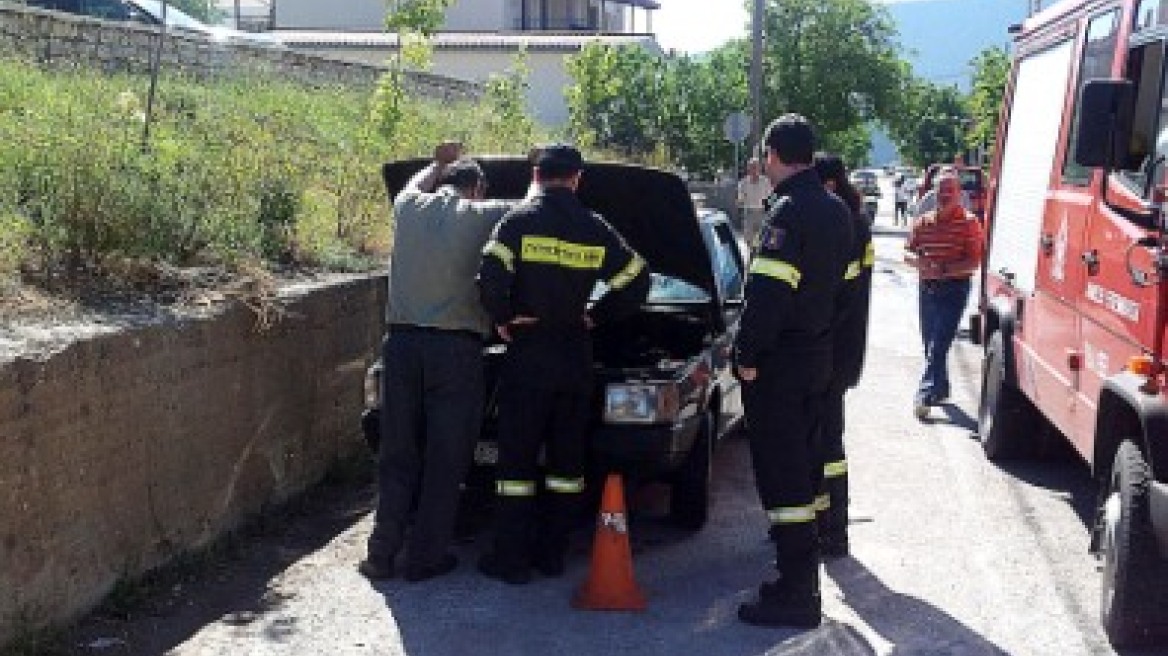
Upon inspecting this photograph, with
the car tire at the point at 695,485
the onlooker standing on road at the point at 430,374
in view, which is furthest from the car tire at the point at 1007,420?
the onlooker standing on road at the point at 430,374

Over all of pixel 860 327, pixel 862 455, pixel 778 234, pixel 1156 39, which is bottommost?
pixel 862 455

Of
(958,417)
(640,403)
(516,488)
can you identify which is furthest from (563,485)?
(958,417)

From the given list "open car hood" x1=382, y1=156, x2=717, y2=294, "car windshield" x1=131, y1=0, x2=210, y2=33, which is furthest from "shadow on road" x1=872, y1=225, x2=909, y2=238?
"open car hood" x1=382, y1=156, x2=717, y2=294

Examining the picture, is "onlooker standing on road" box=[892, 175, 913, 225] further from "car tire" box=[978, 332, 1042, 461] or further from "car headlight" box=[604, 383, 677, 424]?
"car headlight" box=[604, 383, 677, 424]

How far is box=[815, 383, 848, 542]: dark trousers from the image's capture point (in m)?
6.32

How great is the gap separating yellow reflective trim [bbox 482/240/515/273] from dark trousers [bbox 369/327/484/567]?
16.8 inches

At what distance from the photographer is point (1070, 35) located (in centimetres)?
768

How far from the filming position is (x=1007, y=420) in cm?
862

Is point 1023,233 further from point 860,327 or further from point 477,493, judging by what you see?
point 477,493

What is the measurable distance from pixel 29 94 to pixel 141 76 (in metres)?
3.59

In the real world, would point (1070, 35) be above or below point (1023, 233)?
above

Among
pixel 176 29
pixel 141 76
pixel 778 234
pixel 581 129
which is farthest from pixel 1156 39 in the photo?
pixel 581 129

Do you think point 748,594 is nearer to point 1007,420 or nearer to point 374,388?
point 374,388

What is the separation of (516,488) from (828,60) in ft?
118
